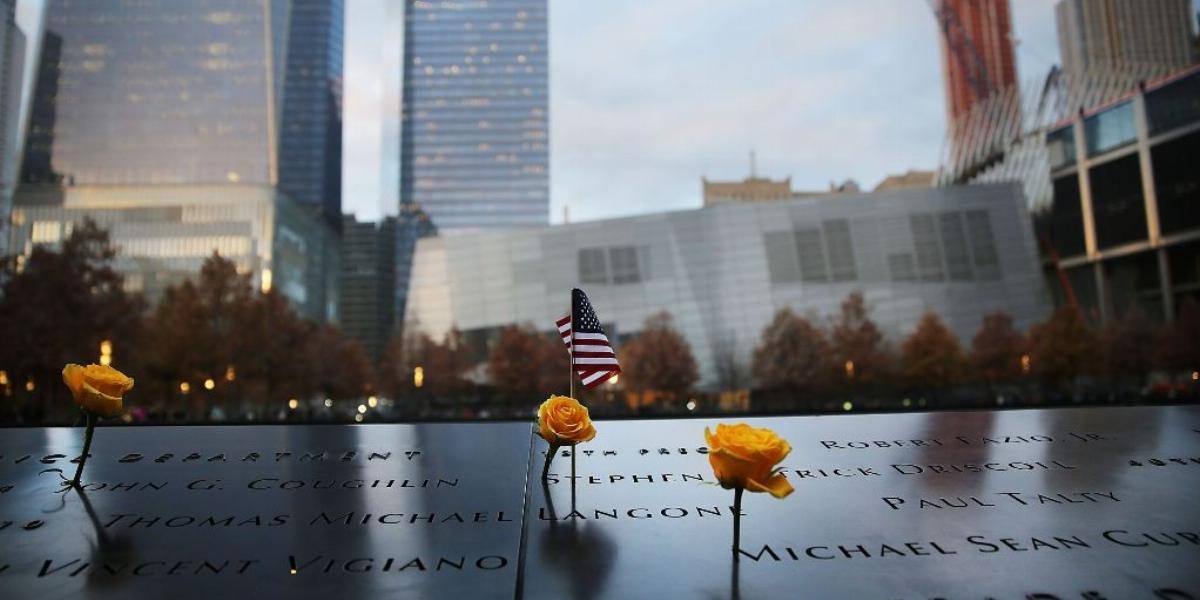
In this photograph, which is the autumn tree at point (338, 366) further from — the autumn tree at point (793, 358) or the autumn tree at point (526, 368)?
the autumn tree at point (793, 358)

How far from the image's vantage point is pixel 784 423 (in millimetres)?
9102

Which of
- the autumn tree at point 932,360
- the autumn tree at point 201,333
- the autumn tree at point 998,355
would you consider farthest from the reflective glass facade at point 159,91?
the autumn tree at point 998,355

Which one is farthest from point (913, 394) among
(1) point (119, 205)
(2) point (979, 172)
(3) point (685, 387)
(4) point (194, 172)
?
(4) point (194, 172)

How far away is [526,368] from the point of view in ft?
255

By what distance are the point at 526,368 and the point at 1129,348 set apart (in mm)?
49038

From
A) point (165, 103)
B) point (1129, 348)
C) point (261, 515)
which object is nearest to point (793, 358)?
point (1129, 348)

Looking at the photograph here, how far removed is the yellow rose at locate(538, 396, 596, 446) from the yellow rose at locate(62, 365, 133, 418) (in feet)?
10.5

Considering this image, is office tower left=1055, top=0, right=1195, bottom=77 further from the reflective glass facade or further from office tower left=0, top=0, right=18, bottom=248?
office tower left=0, top=0, right=18, bottom=248

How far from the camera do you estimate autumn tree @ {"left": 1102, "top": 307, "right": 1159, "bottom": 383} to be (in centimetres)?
7275

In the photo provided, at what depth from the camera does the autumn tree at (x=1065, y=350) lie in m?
73.2

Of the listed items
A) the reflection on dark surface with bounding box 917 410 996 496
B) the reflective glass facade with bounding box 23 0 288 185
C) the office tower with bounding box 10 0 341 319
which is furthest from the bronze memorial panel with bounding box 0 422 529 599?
the reflective glass facade with bounding box 23 0 288 185

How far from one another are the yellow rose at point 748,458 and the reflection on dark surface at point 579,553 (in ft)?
2.79

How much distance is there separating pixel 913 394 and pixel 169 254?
101156 mm

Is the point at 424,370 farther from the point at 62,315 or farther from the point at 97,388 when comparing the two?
the point at 97,388
